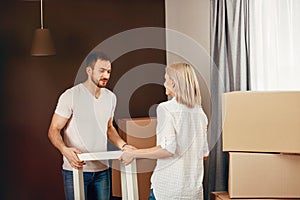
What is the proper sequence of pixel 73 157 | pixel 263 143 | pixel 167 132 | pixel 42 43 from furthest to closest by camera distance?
1. pixel 42 43
2. pixel 73 157
3. pixel 263 143
4. pixel 167 132

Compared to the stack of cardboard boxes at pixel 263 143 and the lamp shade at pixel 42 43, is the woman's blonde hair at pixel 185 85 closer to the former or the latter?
the stack of cardboard boxes at pixel 263 143

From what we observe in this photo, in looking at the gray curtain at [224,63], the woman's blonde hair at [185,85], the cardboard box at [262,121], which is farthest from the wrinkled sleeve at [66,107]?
the gray curtain at [224,63]

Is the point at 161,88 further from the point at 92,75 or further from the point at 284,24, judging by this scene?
the point at 284,24

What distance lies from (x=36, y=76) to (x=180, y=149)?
140 cm

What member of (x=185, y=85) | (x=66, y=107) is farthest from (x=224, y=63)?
(x=66, y=107)

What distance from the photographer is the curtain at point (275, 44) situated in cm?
310

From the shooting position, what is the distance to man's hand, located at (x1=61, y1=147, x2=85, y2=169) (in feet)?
10.0

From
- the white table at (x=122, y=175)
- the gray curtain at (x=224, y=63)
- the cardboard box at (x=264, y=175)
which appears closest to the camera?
the cardboard box at (x=264, y=175)

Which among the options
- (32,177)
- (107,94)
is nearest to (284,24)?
(107,94)

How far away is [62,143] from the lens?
315 centimetres

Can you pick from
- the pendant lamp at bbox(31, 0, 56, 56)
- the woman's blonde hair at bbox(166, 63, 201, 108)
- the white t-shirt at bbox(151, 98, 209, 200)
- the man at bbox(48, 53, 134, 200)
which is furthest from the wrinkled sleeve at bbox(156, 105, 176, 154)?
the pendant lamp at bbox(31, 0, 56, 56)

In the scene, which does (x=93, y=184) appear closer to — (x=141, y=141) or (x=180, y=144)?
(x=141, y=141)

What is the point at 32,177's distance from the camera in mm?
3660

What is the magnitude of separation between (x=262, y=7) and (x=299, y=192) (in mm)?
1287
